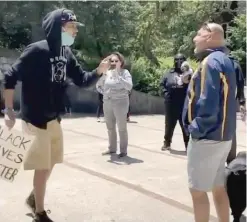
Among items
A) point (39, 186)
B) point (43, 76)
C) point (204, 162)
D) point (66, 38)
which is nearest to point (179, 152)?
point (39, 186)

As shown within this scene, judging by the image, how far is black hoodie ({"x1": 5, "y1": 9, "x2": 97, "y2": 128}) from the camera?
3.89m

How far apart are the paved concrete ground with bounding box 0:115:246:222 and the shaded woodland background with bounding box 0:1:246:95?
6.16 meters

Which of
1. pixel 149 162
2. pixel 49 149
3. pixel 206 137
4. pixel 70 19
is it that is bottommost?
pixel 149 162

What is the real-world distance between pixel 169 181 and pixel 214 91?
2611mm

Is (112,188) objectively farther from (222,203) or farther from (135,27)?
(135,27)

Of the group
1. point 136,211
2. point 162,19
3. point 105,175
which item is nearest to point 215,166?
point 136,211

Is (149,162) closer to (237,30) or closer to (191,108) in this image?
(191,108)

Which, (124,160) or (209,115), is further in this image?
(124,160)

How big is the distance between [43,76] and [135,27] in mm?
12387

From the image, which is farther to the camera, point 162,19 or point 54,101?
point 162,19

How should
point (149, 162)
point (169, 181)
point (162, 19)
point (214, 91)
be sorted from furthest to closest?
point (162, 19), point (149, 162), point (169, 181), point (214, 91)

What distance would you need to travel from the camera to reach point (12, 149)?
12.8ft

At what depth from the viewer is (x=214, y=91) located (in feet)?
10.6

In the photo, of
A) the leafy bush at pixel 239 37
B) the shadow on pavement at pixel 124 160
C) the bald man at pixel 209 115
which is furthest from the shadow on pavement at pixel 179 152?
the leafy bush at pixel 239 37
